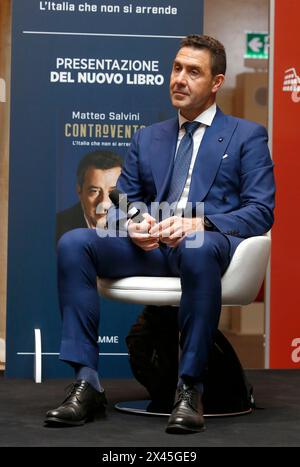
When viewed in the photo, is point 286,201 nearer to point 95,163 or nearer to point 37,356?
point 95,163

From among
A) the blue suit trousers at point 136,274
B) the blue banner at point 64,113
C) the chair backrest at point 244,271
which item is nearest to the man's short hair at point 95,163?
the blue banner at point 64,113

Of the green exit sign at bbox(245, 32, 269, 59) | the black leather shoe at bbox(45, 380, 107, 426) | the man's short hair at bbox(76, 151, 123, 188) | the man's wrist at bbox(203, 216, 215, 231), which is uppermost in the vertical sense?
the green exit sign at bbox(245, 32, 269, 59)

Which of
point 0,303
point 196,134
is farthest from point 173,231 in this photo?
point 0,303

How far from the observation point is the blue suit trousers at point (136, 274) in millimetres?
3025

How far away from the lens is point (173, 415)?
293 cm

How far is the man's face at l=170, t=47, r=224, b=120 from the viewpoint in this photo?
11.3ft

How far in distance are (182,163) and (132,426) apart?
1035 mm

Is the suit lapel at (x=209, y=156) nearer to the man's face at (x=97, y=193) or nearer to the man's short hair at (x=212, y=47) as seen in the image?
the man's short hair at (x=212, y=47)

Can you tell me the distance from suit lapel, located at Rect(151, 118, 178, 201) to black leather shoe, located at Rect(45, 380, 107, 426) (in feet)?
2.64

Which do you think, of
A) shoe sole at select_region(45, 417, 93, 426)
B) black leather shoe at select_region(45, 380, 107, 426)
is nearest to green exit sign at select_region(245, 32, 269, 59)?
black leather shoe at select_region(45, 380, 107, 426)

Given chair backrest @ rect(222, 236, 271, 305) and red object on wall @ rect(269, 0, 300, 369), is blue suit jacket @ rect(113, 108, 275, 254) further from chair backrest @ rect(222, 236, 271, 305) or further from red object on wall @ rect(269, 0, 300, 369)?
red object on wall @ rect(269, 0, 300, 369)

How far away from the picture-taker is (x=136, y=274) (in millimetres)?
3324

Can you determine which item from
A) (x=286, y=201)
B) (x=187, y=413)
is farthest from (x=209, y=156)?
(x=286, y=201)

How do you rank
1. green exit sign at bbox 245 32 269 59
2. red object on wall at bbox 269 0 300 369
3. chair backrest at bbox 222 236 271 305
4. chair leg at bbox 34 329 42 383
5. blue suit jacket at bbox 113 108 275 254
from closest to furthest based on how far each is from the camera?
chair backrest at bbox 222 236 271 305 < blue suit jacket at bbox 113 108 275 254 < chair leg at bbox 34 329 42 383 < red object on wall at bbox 269 0 300 369 < green exit sign at bbox 245 32 269 59
